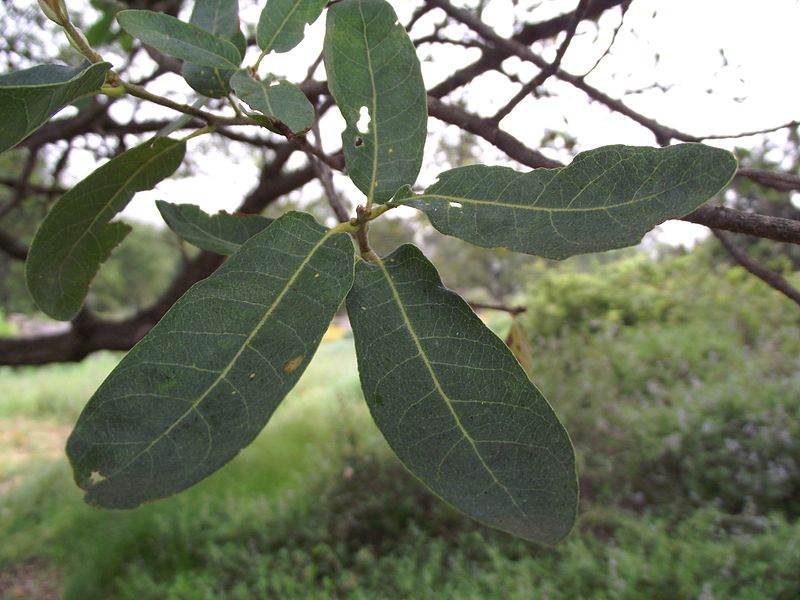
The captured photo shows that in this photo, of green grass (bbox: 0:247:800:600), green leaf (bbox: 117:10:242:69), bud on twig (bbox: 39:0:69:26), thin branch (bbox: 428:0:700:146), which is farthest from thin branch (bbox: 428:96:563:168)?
green grass (bbox: 0:247:800:600)

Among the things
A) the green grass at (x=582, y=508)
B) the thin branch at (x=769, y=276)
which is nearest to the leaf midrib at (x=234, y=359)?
the thin branch at (x=769, y=276)

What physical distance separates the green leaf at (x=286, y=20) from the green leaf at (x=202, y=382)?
28 centimetres

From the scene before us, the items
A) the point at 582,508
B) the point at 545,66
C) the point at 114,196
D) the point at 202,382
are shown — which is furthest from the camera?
the point at 582,508

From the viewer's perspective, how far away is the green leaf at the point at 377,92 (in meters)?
0.53

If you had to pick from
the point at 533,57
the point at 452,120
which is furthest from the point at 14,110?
the point at 533,57

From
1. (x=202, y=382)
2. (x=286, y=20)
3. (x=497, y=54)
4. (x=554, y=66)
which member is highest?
(x=497, y=54)

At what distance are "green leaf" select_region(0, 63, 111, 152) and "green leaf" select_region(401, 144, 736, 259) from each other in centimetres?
31

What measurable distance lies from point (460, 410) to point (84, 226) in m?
0.52

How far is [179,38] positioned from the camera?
1.84 ft

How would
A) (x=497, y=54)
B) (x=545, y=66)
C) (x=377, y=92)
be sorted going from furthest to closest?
1. (x=497, y=54)
2. (x=545, y=66)
3. (x=377, y=92)

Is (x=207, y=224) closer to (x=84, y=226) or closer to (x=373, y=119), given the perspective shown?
(x=84, y=226)

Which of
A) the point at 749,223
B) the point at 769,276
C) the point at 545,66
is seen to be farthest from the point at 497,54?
the point at 749,223

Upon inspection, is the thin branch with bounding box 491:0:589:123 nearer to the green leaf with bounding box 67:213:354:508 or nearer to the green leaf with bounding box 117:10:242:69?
the green leaf with bounding box 117:10:242:69

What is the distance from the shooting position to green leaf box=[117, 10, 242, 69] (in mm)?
549
